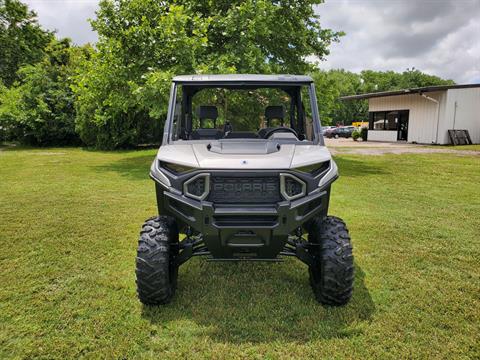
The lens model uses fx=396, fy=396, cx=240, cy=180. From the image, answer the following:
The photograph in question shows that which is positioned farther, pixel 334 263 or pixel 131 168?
pixel 131 168

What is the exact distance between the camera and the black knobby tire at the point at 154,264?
136 inches

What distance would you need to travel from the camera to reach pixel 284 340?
312cm

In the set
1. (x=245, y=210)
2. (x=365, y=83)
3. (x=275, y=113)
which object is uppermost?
(x=365, y=83)

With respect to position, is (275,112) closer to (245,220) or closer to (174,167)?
(174,167)

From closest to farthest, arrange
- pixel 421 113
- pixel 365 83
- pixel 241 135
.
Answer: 1. pixel 241 135
2. pixel 421 113
3. pixel 365 83

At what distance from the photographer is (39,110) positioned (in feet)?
77.3

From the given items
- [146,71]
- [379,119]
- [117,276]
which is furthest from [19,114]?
[379,119]

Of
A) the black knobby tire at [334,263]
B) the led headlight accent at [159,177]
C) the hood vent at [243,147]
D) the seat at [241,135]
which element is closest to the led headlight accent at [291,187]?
the hood vent at [243,147]

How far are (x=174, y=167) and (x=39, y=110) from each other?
23447mm

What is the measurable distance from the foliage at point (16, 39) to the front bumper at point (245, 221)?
1176 inches

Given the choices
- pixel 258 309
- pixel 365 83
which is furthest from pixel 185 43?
pixel 365 83

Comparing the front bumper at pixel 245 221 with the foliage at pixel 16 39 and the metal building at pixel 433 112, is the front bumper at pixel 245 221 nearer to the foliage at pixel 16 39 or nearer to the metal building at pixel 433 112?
the metal building at pixel 433 112

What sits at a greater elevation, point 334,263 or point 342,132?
point 334,263

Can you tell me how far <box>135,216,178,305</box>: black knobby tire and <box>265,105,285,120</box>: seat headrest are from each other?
2.16 m
